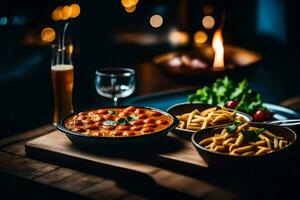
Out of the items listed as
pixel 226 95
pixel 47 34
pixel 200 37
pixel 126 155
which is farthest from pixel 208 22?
pixel 126 155

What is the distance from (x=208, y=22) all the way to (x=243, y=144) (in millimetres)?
5566

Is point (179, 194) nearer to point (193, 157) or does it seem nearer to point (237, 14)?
point (193, 157)

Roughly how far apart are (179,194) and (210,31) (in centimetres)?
571

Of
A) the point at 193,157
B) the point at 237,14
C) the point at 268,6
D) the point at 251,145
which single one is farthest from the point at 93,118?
the point at 237,14

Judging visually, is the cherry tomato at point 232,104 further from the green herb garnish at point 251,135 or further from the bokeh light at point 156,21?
the bokeh light at point 156,21

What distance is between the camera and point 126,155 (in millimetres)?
2158

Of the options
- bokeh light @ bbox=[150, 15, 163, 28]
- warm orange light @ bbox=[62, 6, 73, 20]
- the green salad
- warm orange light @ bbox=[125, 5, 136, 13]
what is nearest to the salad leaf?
the green salad

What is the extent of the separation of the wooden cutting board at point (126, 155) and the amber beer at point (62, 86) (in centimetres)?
32

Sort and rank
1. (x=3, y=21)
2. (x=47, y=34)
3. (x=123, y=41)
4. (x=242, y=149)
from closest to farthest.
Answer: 1. (x=242, y=149)
2. (x=3, y=21)
3. (x=47, y=34)
4. (x=123, y=41)

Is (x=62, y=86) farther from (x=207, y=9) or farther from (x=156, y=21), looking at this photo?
(x=207, y=9)

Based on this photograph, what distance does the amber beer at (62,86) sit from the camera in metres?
2.64

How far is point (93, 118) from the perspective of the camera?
2383mm

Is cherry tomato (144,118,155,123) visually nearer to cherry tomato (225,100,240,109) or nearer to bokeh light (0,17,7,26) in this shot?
cherry tomato (225,100,240,109)

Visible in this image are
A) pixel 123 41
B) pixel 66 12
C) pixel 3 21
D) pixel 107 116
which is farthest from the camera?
pixel 123 41
